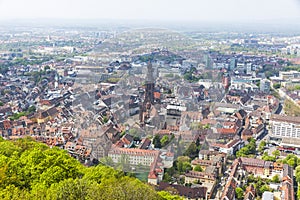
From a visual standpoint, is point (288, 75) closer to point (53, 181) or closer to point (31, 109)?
point (31, 109)

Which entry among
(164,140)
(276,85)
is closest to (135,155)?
(164,140)

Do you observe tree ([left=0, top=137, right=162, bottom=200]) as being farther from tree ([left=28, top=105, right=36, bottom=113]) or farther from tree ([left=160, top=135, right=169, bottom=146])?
tree ([left=28, top=105, right=36, bottom=113])

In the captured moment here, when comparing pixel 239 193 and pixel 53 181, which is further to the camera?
pixel 239 193

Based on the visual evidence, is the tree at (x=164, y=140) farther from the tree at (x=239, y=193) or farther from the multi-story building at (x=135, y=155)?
the tree at (x=239, y=193)

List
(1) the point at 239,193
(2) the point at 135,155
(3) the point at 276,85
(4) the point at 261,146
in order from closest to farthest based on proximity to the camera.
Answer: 1. (1) the point at 239,193
2. (2) the point at 135,155
3. (4) the point at 261,146
4. (3) the point at 276,85

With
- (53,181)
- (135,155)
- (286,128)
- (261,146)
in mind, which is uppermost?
(53,181)

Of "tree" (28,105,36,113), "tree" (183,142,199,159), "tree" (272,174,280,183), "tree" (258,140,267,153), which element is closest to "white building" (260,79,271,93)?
"tree" (258,140,267,153)

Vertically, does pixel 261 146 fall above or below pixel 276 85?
below

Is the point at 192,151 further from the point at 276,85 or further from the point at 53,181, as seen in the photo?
the point at 276,85

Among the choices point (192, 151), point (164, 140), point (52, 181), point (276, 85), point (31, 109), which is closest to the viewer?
point (52, 181)
